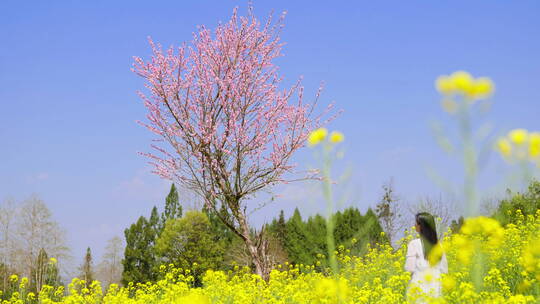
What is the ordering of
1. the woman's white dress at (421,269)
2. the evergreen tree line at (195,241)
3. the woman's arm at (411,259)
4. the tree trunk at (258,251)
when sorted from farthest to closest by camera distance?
the evergreen tree line at (195,241) < the tree trunk at (258,251) < the woman's arm at (411,259) < the woman's white dress at (421,269)

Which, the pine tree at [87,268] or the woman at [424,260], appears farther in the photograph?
the pine tree at [87,268]

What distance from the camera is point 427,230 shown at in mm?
5617

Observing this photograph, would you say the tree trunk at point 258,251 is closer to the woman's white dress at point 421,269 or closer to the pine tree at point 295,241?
the woman's white dress at point 421,269

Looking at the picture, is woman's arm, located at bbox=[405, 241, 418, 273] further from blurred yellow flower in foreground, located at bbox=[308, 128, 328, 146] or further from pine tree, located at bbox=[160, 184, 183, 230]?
pine tree, located at bbox=[160, 184, 183, 230]

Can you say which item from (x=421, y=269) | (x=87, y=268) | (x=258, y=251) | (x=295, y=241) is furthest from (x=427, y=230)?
(x=87, y=268)

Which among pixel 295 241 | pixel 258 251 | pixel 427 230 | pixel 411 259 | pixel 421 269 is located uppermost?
pixel 295 241

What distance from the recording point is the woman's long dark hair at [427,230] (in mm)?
5522

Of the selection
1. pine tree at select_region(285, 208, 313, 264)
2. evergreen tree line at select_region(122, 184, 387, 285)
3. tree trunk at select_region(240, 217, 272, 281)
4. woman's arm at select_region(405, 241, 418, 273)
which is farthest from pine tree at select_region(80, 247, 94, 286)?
woman's arm at select_region(405, 241, 418, 273)

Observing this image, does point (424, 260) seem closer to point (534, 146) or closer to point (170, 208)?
point (534, 146)

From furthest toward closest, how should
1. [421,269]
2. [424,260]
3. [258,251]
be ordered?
[258,251] → [424,260] → [421,269]

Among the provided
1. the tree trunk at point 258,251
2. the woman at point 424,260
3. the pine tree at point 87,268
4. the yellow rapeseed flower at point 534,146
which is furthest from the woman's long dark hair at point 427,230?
the pine tree at point 87,268

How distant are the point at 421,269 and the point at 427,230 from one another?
0.61 meters

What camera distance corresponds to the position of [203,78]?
10430 millimetres

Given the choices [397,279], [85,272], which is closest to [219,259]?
[85,272]
